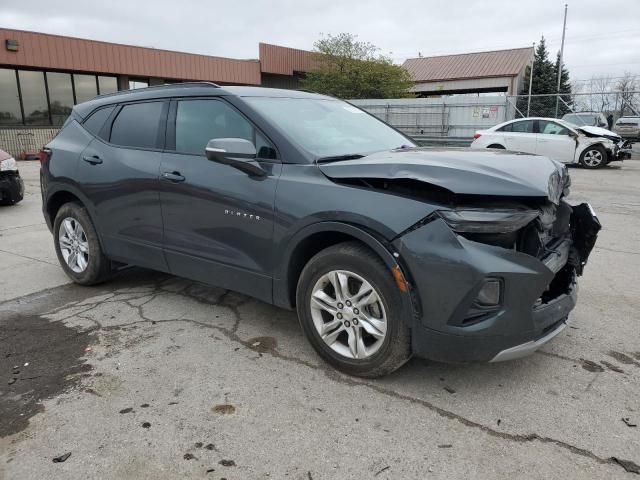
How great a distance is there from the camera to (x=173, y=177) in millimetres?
3781

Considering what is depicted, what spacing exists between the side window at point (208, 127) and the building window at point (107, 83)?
21.2 m

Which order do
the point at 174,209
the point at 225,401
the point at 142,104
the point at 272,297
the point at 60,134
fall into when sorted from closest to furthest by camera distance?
the point at 225,401 < the point at 272,297 < the point at 174,209 < the point at 142,104 < the point at 60,134

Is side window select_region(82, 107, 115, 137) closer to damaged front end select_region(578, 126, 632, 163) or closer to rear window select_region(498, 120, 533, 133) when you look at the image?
rear window select_region(498, 120, 533, 133)

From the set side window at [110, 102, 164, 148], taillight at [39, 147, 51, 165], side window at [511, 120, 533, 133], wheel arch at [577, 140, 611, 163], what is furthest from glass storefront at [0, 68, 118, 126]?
wheel arch at [577, 140, 611, 163]

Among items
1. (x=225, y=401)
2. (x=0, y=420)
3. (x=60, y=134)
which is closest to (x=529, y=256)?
(x=225, y=401)

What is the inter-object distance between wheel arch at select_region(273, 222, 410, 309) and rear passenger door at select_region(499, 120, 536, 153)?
1369 cm

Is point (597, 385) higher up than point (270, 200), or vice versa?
point (270, 200)

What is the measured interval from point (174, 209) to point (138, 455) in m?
1.89

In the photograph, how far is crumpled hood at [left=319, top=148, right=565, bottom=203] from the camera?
263 centimetres

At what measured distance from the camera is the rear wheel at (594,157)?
15203mm

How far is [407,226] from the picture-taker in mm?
2689

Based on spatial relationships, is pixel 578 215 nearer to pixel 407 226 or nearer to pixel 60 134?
pixel 407 226

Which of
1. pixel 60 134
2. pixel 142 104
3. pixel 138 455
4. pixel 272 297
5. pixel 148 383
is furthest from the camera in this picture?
pixel 60 134

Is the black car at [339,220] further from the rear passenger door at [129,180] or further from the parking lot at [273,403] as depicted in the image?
the parking lot at [273,403]
